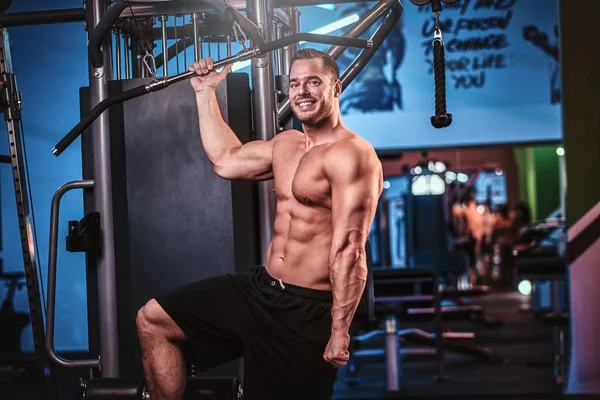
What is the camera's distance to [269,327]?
3059 mm

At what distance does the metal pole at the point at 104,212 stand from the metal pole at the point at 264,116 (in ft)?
2.24

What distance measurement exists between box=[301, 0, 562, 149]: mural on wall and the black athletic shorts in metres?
4.80

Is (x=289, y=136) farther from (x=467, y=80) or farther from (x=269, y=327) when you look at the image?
(x=467, y=80)

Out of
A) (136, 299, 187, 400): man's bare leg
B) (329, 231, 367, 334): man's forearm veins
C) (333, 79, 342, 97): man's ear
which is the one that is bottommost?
(136, 299, 187, 400): man's bare leg

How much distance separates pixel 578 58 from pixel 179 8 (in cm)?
272

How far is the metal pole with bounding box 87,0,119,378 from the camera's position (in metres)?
3.80

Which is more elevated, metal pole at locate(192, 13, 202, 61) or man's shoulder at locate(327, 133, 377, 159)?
metal pole at locate(192, 13, 202, 61)

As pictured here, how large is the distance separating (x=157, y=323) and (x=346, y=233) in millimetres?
779

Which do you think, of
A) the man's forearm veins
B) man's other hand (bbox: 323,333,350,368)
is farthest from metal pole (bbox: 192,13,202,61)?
man's other hand (bbox: 323,333,350,368)

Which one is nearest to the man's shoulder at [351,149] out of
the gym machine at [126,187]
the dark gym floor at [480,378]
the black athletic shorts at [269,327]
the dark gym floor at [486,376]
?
the black athletic shorts at [269,327]

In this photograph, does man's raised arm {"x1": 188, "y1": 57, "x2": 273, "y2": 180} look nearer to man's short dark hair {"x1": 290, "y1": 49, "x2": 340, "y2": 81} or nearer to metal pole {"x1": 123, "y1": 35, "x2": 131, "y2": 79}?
man's short dark hair {"x1": 290, "y1": 49, "x2": 340, "y2": 81}

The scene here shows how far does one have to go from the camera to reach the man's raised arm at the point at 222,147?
3.28 m

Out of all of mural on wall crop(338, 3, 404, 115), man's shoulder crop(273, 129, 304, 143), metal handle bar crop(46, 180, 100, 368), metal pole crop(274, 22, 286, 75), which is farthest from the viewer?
mural on wall crop(338, 3, 404, 115)

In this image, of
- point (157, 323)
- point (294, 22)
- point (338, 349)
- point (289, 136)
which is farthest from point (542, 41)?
point (157, 323)
